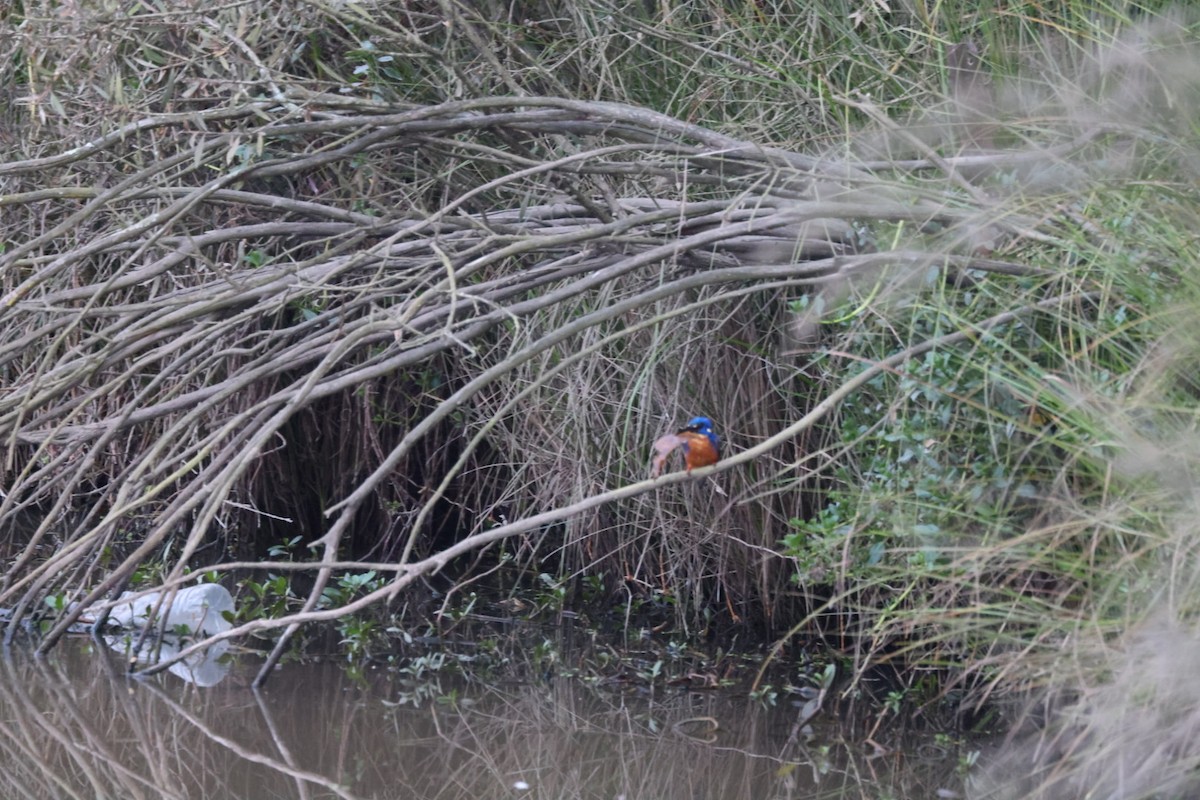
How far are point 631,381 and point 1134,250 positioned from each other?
1.68 meters

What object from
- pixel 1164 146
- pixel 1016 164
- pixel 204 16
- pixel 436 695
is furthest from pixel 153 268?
pixel 1164 146

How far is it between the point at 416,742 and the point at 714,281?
1.33m

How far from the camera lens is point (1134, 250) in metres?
2.74

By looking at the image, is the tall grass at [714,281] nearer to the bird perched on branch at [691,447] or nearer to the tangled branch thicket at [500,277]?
the tangled branch thicket at [500,277]

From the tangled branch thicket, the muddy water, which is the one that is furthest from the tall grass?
the muddy water

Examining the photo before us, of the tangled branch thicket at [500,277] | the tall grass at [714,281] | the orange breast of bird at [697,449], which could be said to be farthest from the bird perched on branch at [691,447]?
the tall grass at [714,281]

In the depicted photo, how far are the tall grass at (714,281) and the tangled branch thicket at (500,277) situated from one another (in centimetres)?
2

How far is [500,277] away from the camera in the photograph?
3729 millimetres

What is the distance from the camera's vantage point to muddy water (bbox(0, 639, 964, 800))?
10.8 feet

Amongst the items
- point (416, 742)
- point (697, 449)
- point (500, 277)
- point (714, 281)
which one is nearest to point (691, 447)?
point (697, 449)

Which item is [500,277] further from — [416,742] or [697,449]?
[416,742]

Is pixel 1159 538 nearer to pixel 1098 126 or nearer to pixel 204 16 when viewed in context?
pixel 1098 126

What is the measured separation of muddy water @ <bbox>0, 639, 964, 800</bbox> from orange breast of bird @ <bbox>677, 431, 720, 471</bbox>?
2.38 feet

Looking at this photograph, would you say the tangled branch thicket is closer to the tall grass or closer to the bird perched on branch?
the tall grass
